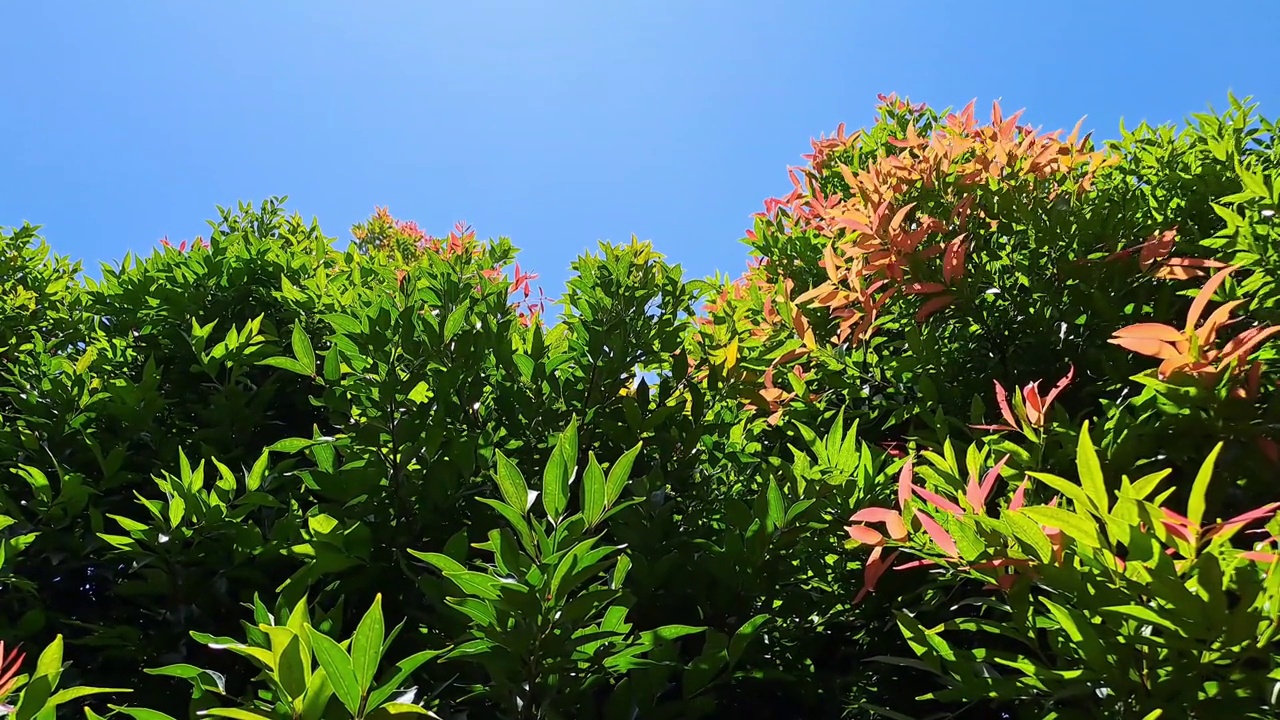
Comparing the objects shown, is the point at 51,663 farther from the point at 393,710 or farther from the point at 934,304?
the point at 934,304

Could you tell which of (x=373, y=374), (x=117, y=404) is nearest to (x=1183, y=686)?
(x=373, y=374)

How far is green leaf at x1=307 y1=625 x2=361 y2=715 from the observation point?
3.81 feet

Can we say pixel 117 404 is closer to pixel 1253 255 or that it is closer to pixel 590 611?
pixel 590 611

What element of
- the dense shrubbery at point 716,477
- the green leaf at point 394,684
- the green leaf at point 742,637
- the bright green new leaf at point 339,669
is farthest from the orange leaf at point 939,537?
the bright green new leaf at point 339,669

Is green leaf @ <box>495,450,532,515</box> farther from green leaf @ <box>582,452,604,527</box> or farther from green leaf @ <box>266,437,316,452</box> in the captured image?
green leaf @ <box>266,437,316,452</box>

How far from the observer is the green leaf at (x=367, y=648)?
3.91 feet

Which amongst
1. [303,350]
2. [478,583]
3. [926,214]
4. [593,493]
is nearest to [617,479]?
[593,493]

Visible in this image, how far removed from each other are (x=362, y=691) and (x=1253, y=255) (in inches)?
90.5

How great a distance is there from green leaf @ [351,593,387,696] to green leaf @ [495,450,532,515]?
13.0 inches

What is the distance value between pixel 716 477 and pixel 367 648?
152 cm

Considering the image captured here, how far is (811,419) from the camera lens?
9.20 ft

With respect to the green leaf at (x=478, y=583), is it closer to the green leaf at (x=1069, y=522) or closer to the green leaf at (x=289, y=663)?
the green leaf at (x=289, y=663)

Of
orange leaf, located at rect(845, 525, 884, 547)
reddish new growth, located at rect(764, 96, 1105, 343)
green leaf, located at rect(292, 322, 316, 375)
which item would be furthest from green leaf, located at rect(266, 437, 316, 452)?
reddish new growth, located at rect(764, 96, 1105, 343)

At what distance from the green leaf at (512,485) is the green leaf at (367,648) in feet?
1.08
